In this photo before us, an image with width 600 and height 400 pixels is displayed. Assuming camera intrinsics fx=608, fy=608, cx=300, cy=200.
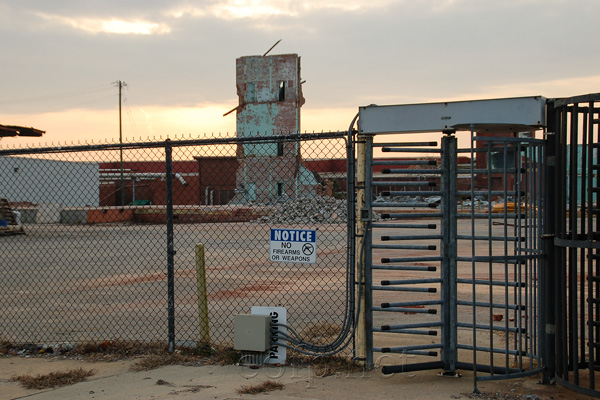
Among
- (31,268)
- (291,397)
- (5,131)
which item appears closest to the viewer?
(291,397)

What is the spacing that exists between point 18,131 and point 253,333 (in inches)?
945

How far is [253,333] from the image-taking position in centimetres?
675

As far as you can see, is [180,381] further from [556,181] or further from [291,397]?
[556,181]

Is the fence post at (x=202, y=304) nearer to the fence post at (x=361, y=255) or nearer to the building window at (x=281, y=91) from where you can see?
the fence post at (x=361, y=255)

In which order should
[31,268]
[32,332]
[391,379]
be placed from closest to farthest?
[391,379] < [32,332] < [31,268]

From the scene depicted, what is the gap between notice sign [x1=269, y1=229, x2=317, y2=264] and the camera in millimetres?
6680

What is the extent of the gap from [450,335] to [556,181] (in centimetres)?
183

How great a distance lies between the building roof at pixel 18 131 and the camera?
25.9m

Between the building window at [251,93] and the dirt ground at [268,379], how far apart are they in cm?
4931

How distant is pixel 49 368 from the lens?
23.1ft

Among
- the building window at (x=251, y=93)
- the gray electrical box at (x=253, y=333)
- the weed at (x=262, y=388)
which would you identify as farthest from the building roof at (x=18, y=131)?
the building window at (x=251, y=93)

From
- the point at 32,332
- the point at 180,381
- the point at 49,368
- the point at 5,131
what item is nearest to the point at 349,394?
the point at 180,381

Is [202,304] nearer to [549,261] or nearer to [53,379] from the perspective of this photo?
[53,379]

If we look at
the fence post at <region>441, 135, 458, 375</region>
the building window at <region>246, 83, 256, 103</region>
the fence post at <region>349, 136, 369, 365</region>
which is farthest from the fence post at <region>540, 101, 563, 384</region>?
the building window at <region>246, 83, 256, 103</region>
